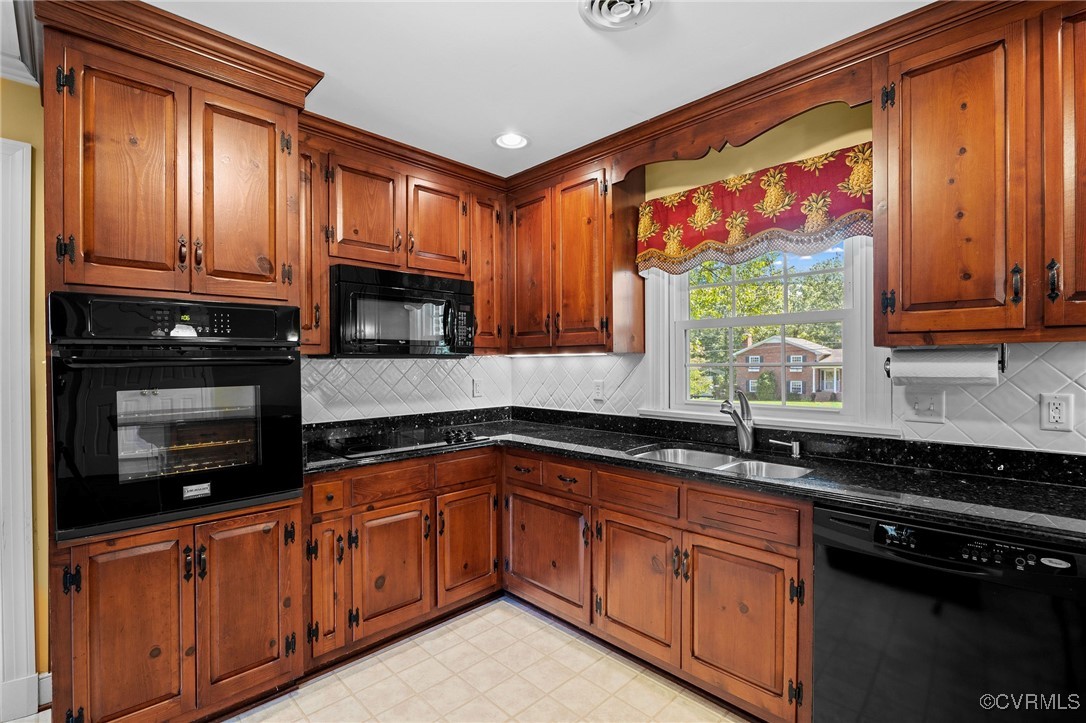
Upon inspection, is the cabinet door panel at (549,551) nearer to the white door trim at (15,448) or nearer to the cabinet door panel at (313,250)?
the cabinet door panel at (313,250)

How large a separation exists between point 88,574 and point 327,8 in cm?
203

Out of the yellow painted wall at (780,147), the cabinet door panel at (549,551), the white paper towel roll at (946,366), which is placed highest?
the yellow painted wall at (780,147)

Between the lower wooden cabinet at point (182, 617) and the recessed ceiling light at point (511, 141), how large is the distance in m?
2.09

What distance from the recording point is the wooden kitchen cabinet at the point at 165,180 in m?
1.72

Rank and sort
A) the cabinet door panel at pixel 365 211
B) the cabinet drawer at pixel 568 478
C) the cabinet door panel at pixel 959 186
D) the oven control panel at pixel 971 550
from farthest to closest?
the cabinet door panel at pixel 365 211 < the cabinet drawer at pixel 568 478 < the cabinet door panel at pixel 959 186 < the oven control panel at pixel 971 550

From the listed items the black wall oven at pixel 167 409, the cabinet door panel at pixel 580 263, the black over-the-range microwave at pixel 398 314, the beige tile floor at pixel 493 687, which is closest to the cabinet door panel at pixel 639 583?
the beige tile floor at pixel 493 687

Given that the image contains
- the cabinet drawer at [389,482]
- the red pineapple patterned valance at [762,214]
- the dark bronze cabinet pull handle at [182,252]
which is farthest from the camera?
the cabinet drawer at [389,482]

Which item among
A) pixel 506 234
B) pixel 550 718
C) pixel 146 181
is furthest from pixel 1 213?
pixel 550 718

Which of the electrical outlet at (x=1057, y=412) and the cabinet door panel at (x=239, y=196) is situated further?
the cabinet door panel at (x=239, y=196)

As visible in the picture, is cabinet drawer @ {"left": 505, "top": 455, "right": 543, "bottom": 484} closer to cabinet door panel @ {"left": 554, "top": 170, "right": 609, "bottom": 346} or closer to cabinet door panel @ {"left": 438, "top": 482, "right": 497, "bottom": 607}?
cabinet door panel @ {"left": 438, "top": 482, "right": 497, "bottom": 607}

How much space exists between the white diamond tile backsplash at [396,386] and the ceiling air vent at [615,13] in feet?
7.00

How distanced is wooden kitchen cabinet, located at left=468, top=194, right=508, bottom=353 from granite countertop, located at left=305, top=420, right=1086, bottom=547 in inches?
35.5

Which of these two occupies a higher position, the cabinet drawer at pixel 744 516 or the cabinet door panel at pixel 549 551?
the cabinet drawer at pixel 744 516

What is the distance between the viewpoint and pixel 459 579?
2820 mm
